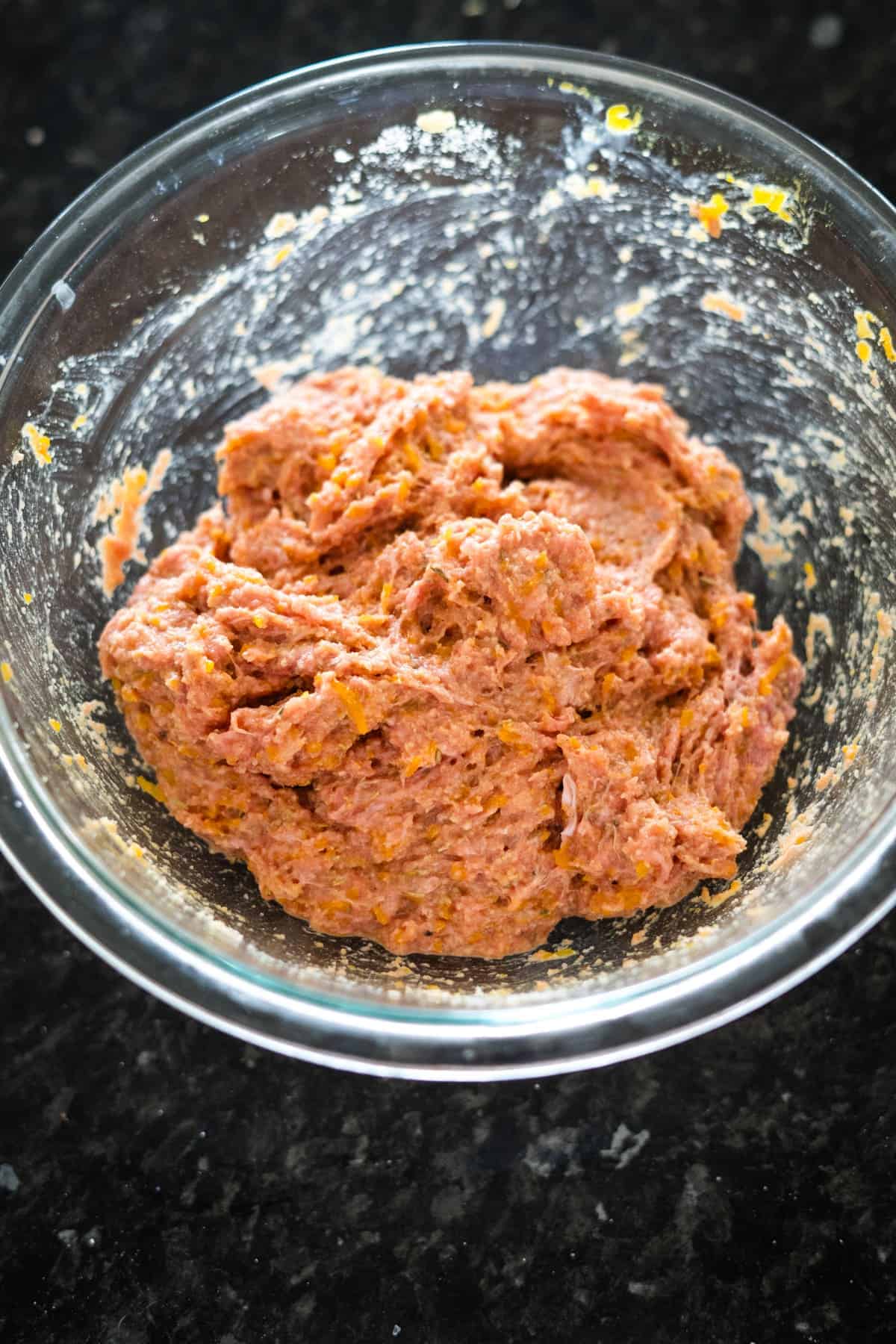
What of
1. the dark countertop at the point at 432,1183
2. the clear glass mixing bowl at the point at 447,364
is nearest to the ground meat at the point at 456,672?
the clear glass mixing bowl at the point at 447,364

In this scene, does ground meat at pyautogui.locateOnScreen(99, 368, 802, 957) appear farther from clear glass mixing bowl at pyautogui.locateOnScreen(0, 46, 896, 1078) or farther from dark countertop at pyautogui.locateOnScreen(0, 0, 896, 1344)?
dark countertop at pyautogui.locateOnScreen(0, 0, 896, 1344)

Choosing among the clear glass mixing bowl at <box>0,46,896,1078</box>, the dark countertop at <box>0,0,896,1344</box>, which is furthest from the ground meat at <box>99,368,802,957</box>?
the dark countertop at <box>0,0,896,1344</box>

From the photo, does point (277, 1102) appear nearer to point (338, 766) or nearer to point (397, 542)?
point (338, 766)

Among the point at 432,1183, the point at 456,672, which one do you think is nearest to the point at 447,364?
the point at 456,672

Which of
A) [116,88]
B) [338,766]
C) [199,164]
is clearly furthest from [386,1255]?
[116,88]

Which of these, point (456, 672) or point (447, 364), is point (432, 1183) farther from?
point (447, 364)

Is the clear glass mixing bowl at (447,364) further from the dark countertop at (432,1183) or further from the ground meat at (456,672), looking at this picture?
the dark countertop at (432,1183)
